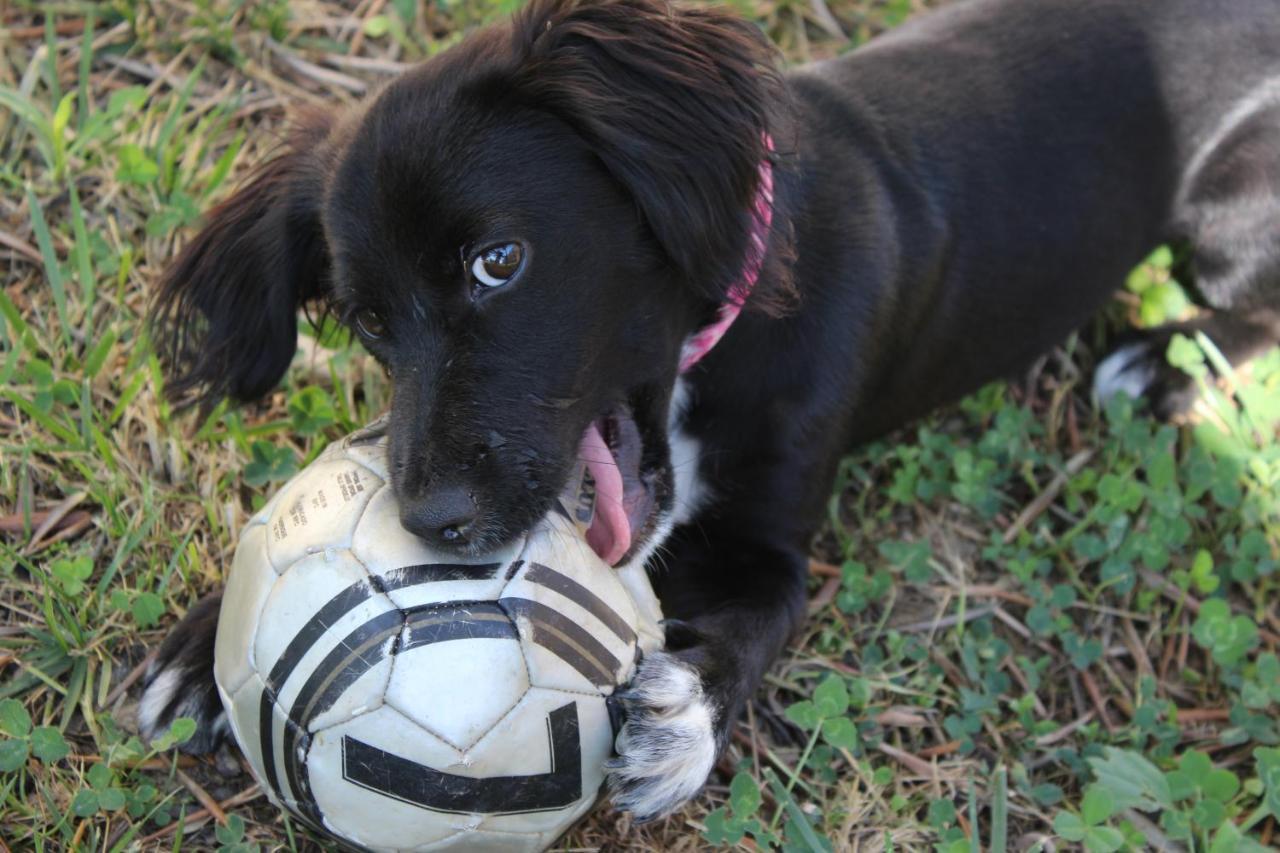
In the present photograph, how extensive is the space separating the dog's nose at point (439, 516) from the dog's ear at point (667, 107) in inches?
23.6

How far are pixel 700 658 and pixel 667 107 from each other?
3.28 feet

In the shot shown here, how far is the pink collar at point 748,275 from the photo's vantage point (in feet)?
7.88

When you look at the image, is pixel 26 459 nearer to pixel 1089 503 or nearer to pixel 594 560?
pixel 594 560

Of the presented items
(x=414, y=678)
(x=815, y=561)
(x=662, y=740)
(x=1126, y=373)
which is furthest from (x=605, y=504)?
(x=1126, y=373)

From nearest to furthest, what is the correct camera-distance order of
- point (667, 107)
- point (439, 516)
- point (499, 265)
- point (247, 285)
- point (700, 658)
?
point (439, 516) < point (499, 265) < point (667, 107) < point (700, 658) < point (247, 285)

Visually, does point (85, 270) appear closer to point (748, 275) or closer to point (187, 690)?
point (187, 690)

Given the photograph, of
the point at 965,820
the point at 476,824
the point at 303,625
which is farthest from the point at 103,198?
the point at 965,820

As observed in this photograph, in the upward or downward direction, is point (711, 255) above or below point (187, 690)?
above

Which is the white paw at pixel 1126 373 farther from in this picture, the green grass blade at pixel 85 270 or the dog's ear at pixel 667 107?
the green grass blade at pixel 85 270

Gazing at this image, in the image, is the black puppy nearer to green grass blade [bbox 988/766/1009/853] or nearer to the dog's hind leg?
the dog's hind leg

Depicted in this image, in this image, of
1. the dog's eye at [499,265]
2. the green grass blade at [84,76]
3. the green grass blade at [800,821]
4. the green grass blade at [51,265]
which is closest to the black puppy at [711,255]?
the dog's eye at [499,265]

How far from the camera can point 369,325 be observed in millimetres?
2348

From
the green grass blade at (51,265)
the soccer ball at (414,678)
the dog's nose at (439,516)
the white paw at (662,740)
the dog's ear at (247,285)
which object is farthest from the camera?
the green grass blade at (51,265)

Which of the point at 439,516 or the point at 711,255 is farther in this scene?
the point at 711,255
